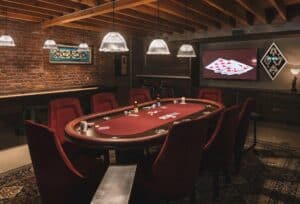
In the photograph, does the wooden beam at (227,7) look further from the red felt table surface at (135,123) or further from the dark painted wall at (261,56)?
the red felt table surface at (135,123)

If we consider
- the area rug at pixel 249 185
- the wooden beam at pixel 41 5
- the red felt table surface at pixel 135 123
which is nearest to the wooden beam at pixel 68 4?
the wooden beam at pixel 41 5

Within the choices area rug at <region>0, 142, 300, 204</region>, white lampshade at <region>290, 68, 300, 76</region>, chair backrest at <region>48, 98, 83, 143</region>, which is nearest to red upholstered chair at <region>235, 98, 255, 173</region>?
area rug at <region>0, 142, 300, 204</region>

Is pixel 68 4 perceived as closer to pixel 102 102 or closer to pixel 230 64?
pixel 102 102

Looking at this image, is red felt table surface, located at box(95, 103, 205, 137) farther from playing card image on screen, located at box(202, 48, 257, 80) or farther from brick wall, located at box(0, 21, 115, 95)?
playing card image on screen, located at box(202, 48, 257, 80)

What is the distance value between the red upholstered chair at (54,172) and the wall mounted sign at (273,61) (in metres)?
5.92

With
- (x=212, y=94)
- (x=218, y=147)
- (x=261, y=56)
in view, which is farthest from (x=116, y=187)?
(x=261, y=56)

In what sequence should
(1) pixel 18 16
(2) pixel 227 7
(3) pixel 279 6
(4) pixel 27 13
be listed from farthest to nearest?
(1) pixel 18 16 < (4) pixel 27 13 < (2) pixel 227 7 < (3) pixel 279 6

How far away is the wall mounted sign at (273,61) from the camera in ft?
20.8

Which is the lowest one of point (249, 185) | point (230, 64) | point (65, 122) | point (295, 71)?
point (249, 185)

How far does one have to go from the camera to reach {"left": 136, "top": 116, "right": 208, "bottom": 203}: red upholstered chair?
1.99m

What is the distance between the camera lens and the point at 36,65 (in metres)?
6.12

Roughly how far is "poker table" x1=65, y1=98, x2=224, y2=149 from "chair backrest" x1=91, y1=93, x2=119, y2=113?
1.28ft

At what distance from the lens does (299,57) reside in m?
6.05

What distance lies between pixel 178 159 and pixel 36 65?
5219mm
